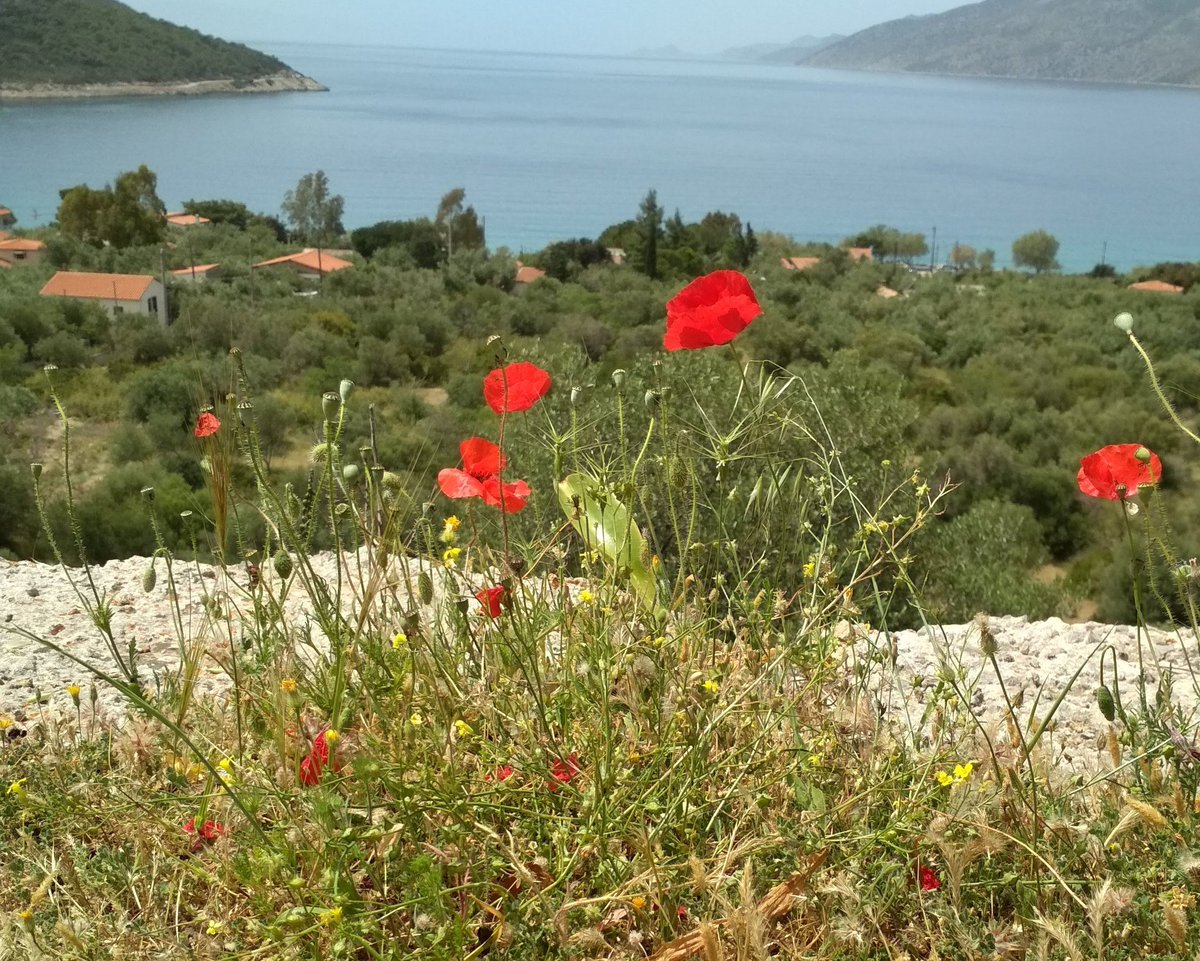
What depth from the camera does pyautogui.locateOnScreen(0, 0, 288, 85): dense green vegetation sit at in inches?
3676

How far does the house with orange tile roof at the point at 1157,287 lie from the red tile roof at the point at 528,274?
2098cm

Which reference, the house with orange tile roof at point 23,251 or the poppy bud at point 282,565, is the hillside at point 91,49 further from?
the poppy bud at point 282,565

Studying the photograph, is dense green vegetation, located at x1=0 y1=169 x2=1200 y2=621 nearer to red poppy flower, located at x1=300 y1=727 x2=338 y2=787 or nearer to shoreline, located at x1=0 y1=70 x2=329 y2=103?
red poppy flower, located at x1=300 y1=727 x2=338 y2=787

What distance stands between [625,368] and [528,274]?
23.9 meters

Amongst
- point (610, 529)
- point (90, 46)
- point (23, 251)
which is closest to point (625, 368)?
point (610, 529)

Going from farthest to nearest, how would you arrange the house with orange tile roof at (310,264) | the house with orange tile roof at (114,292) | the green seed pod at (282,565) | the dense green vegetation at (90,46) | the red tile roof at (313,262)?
the dense green vegetation at (90,46) < the red tile roof at (313,262) < the house with orange tile roof at (310,264) < the house with orange tile roof at (114,292) < the green seed pod at (282,565)

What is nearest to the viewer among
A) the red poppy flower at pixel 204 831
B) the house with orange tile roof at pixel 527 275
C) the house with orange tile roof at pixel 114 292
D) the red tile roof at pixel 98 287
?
the red poppy flower at pixel 204 831

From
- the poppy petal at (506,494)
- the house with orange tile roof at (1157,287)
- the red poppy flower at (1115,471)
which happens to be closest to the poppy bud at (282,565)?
the poppy petal at (506,494)

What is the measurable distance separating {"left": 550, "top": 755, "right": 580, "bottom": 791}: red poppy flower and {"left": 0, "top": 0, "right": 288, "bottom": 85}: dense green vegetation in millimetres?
107119

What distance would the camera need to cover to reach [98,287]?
87.1 feet

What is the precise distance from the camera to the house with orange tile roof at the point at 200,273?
32750 millimetres

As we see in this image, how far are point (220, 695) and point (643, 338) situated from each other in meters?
21.4

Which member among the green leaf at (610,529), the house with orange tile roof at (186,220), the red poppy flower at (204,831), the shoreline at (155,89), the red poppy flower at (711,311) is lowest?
the house with orange tile roof at (186,220)

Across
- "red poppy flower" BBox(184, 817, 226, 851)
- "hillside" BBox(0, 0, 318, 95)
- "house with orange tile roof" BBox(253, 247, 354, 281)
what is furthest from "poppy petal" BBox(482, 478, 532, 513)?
"hillside" BBox(0, 0, 318, 95)
